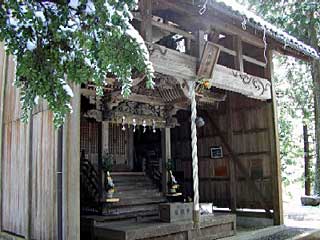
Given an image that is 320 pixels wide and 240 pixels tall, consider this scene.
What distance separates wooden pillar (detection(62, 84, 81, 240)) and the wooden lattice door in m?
5.94

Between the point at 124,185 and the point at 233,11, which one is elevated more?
the point at 233,11

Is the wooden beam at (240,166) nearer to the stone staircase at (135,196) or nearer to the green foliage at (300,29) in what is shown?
the stone staircase at (135,196)

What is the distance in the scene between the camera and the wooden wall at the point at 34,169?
534 centimetres

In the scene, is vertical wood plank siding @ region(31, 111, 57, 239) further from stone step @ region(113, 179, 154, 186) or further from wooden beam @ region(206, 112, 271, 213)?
wooden beam @ region(206, 112, 271, 213)

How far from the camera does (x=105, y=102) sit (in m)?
9.86

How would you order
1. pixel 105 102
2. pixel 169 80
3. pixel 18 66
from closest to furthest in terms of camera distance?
pixel 18 66 → pixel 169 80 → pixel 105 102

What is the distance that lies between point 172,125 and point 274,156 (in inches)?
127

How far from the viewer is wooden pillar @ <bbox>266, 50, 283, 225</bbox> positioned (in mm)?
9547

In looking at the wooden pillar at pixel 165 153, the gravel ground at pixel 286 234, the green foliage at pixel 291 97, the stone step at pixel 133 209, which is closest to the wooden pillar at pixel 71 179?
the stone step at pixel 133 209

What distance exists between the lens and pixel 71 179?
17.4 ft

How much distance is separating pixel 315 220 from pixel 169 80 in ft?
21.6

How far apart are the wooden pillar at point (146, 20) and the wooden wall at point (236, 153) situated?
4.80 meters

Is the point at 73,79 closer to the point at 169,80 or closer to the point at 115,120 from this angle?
the point at 169,80

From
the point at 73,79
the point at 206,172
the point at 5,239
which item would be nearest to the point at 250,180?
the point at 206,172
